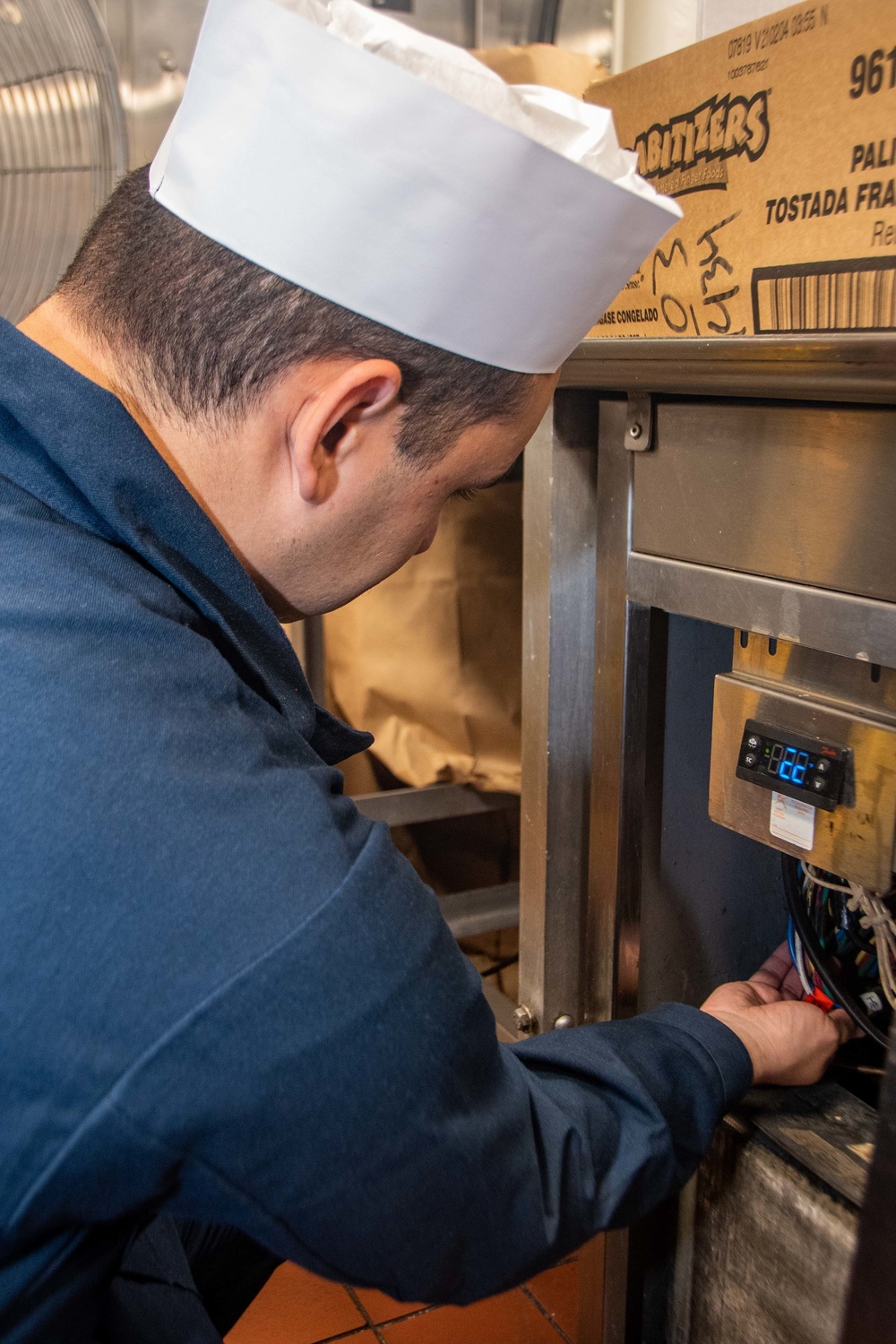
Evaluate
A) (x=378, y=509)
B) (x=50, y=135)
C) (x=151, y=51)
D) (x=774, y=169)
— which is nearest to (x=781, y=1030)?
(x=378, y=509)

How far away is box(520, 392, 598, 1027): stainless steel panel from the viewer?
1.10 m

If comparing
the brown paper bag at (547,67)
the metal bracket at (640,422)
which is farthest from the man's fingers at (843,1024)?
the brown paper bag at (547,67)

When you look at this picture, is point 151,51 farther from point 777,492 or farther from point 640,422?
point 777,492

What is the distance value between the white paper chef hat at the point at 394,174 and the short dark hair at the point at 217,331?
1 cm

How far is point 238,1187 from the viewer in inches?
23.0

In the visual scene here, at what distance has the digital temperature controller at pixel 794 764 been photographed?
2.78ft

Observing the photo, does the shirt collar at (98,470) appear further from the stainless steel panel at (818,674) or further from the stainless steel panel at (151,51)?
the stainless steel panel at (151,51)

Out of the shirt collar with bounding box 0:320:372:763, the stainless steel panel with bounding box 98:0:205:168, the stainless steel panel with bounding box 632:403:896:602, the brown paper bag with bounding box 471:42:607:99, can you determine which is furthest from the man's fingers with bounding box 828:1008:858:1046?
the stainless steel panel with bounding box 98:0:205:168

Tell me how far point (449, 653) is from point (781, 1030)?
85 centimetres

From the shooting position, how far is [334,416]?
70 centimetres

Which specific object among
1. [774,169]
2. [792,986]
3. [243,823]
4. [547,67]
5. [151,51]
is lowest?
[792,986]

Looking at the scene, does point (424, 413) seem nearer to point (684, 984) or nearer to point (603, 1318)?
point (684, 984)

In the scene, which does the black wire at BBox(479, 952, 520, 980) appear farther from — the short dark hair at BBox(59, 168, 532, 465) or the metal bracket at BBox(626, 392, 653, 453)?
the short dark hair at BBox(59, 168, 532, 465)

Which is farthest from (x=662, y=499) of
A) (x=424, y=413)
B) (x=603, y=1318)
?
(x=603, y=1318)
